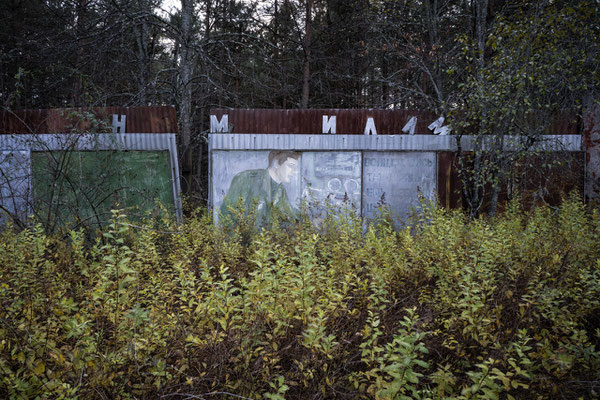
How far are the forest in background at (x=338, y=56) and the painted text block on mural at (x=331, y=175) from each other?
2.37m

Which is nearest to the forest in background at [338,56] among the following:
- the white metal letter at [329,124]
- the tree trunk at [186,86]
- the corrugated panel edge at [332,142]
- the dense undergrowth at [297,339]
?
the tree trunk at [186,86]

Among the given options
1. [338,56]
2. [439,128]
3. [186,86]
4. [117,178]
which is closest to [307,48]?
[338,56]

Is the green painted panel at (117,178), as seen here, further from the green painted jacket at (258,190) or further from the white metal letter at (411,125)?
the white metal letter at (411,125)

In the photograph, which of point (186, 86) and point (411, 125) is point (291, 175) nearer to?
point (411, 125)

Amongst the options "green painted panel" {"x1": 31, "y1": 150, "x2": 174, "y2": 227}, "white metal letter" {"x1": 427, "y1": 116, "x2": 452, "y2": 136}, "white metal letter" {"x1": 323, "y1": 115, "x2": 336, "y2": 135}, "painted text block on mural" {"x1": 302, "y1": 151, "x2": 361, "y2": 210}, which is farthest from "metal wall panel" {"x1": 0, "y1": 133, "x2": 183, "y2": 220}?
"white metal letter" {"x1": 427, "y1": 116, "x2": 452, "y2": 136}

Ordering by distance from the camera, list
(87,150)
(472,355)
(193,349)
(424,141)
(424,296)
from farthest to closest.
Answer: (424,141), (87,150), (424,296), (472,355), (193,349)

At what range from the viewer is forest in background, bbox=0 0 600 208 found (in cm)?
619

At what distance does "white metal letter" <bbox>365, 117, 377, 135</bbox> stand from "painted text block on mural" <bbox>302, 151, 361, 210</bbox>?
0.59m

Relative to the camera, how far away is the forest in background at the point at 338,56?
619cm

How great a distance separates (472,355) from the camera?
296 cm

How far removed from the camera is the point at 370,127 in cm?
920

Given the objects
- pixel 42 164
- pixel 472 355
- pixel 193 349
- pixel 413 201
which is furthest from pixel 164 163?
pixel 472 355

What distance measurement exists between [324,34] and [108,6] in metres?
9.29

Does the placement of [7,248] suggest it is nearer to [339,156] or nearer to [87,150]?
[87,150]
